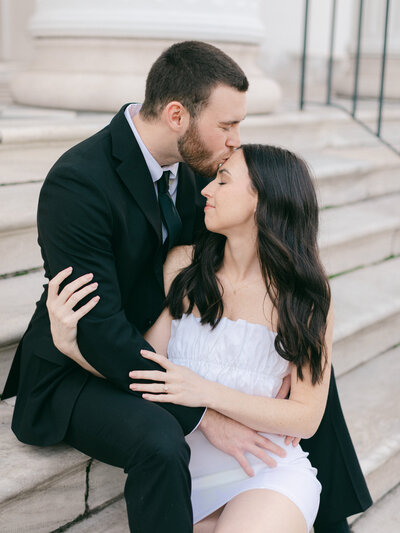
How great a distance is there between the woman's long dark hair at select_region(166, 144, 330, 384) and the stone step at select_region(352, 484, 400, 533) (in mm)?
873

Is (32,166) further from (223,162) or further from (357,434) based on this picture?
(357,434)

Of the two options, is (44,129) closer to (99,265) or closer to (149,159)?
(149,159)

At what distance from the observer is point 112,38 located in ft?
13.3

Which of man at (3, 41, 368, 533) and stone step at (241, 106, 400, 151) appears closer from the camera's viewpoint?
man at (3, 41, 368, 533)

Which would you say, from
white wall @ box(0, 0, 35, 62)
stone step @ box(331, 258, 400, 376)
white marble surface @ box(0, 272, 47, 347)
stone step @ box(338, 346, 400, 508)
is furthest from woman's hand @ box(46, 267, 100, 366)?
white wall @ box(0, 0, 35, 62)

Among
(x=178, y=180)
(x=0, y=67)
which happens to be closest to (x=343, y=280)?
(x=178, y=180)

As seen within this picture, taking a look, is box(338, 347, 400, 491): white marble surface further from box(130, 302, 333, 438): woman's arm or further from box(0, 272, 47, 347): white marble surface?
box(0, 272, 47, 347): white marble surface

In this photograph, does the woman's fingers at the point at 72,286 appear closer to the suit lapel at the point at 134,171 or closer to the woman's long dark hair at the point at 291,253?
the suit lapel at the point at 134,171

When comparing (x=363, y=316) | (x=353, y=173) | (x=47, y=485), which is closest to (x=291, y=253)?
(x=47, y=485)

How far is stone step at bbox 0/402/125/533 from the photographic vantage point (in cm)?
195

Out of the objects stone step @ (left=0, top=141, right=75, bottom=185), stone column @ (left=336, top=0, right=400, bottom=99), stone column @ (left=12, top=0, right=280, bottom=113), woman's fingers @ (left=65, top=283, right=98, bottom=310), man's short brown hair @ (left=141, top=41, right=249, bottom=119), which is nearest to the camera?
woman's fingers @ (left=65, top=283, right=98, bottom=310)

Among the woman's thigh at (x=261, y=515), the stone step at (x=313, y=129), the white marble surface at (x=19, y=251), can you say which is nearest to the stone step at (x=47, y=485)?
the woman's thigh at (x=261, y=515)

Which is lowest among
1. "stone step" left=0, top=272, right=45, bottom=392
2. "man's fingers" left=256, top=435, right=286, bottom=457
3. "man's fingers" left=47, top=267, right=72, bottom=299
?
"man's fingers" left=256, top=435, right=286, bottom=457

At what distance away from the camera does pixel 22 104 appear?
14.8 ft
